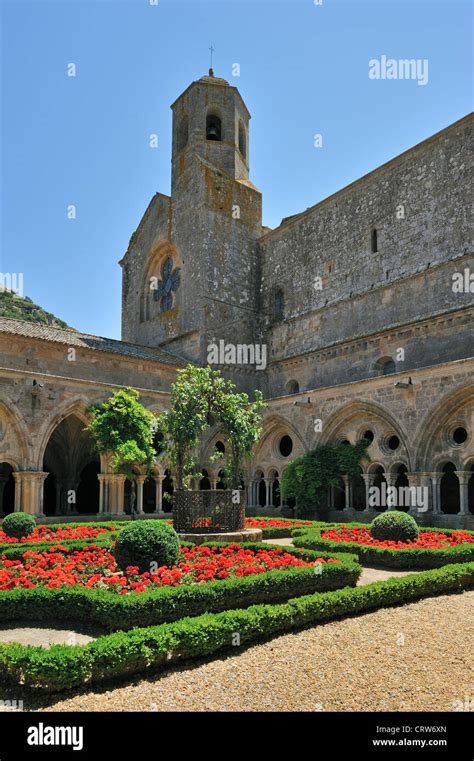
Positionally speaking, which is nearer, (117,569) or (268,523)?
(117,569)

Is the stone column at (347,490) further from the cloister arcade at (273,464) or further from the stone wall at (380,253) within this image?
the stone wall at (380,253)

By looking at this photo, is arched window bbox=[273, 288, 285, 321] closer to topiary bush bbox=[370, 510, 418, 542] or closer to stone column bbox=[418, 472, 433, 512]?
stone column bbox=[418, 472, 433, 512]

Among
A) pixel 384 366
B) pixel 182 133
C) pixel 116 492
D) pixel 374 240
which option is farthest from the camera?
pixel 182 133

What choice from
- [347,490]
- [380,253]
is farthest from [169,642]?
[380,253]

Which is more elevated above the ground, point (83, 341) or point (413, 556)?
point (83, 341)

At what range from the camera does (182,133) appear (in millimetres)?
29766

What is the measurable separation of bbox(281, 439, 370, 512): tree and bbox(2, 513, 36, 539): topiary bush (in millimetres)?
9312

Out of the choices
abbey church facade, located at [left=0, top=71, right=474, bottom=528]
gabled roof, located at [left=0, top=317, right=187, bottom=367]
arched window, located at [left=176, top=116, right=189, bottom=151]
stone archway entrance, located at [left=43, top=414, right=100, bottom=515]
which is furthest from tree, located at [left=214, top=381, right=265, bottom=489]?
arched window, located at [left=176, top=116, right=189, bottom=151]

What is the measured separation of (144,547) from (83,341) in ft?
50.3

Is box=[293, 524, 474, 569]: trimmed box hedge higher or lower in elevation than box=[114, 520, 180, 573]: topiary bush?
lower

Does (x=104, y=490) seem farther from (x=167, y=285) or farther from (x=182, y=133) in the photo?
(x=182, y=133)

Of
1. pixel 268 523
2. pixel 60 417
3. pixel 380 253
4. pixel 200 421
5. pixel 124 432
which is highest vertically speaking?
pixel 380 253

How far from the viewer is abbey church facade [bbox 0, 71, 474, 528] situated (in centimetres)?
1875
